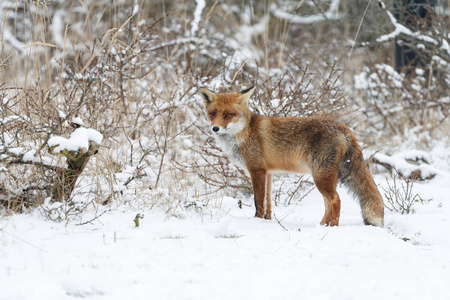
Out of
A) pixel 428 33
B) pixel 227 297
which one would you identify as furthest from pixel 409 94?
pixel 227 297

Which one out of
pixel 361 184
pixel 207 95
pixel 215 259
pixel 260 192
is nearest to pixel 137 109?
pixel 207 95

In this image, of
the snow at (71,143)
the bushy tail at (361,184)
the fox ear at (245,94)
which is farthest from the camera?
the fox ear at (245,94)

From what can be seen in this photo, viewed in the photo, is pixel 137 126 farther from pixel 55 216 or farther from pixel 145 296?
pixel 145 296

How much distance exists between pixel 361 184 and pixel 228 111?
1442 mm

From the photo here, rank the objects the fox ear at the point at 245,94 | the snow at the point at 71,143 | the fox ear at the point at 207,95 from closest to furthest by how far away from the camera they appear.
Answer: the snow at the point at 71,143 → the fox ear at the point at 245,94 → the fox ear at the point at 207,95

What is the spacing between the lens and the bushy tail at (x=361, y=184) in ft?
13.7

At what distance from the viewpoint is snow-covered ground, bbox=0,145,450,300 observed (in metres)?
2.66

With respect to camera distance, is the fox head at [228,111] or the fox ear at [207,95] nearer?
the fox head at [228,111]

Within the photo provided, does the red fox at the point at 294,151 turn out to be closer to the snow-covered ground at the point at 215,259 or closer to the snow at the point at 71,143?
the snow-covered ground at the point at 215,259

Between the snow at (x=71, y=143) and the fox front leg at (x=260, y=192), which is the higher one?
the snow at (x=71, y=143)

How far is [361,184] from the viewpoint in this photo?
4309 millimetres

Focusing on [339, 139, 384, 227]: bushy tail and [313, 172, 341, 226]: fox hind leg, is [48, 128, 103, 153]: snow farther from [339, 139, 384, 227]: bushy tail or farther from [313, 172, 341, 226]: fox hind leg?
[339, 139, 384, 227]: bushy tail

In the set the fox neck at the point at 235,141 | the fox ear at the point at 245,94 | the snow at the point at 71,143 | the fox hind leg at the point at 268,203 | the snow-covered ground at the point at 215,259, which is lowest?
the snow-covered ground at the point at 215,259

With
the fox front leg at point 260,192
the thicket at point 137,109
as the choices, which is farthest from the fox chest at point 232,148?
the thicket at point 137,109
